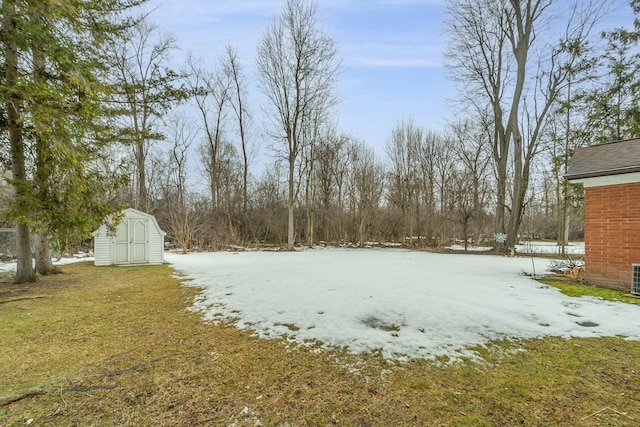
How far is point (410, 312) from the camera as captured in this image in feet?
14.8

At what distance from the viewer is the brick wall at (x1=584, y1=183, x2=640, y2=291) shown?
6016mm

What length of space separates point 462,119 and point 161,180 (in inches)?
942

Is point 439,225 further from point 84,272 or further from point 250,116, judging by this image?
point 84,272

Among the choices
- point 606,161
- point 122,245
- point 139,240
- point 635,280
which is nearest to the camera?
point 635,280

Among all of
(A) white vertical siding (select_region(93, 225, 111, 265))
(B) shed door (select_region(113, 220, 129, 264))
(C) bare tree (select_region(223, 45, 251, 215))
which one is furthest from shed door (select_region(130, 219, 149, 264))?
(C) bare tree (select_region(223, 45, 251, 215))

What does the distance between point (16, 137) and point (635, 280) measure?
13.5 m

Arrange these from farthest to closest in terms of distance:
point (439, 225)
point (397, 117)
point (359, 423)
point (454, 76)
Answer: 1. point (397, 117)
2. point (439, 225)
3. point (454, 76)
4. point (359, 423)

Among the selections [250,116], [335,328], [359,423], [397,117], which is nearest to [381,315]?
[335,328]

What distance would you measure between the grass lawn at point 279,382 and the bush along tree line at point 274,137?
12.3ft

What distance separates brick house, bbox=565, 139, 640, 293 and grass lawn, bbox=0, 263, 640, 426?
383cm

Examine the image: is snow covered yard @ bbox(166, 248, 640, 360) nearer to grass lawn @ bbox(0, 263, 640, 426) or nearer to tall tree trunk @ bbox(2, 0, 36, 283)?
grass lawn @ bbox(0, 263, 640, 426)

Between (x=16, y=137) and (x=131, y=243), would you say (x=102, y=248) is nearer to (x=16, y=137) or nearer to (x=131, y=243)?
(x=131, y=243)

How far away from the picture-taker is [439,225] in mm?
19281

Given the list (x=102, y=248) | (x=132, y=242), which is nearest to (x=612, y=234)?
(x=132, y=242)
